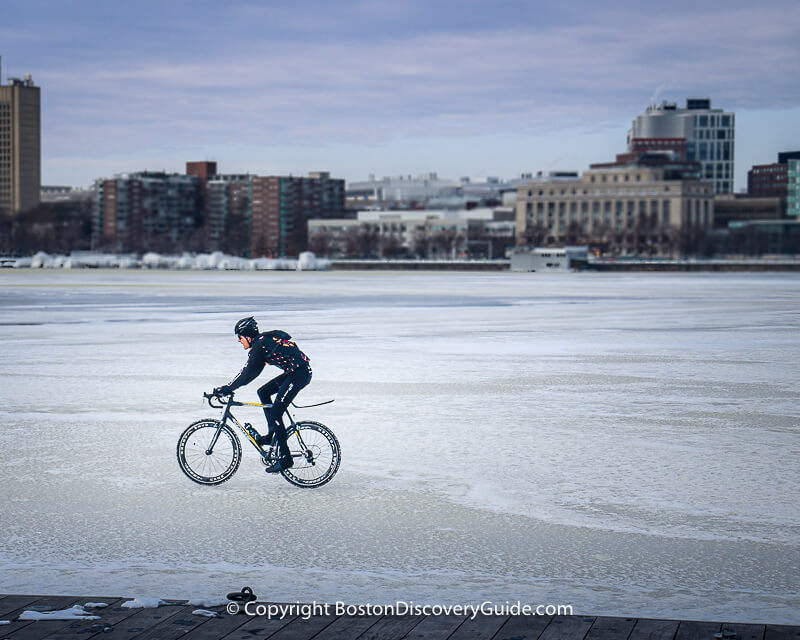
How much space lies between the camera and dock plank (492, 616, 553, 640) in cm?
637

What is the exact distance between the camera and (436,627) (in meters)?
6.57

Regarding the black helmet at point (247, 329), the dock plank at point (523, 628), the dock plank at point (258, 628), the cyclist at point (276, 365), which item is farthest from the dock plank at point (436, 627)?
the black helmet at point (247, 329)

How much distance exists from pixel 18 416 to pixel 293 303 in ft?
99.7

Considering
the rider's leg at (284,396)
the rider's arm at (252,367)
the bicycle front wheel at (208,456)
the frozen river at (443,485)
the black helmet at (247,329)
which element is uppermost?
the black helmet at (247,329)

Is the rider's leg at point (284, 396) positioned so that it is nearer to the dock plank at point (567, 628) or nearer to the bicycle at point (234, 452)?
the bicycle at point (234, 452)

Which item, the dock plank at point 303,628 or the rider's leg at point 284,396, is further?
the rider's leg at point 284,396

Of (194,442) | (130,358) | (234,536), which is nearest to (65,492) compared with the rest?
(194,442)

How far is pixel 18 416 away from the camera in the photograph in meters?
14.7

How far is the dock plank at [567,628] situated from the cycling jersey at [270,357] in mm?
3781

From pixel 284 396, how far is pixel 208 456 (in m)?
1.19

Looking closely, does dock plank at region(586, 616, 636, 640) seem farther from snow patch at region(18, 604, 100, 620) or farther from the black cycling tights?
the black cycling tights

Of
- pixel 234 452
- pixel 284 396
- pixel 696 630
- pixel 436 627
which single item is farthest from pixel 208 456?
pixel 696 630

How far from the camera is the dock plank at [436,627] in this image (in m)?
6.38

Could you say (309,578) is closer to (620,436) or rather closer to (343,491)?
(343,491)
